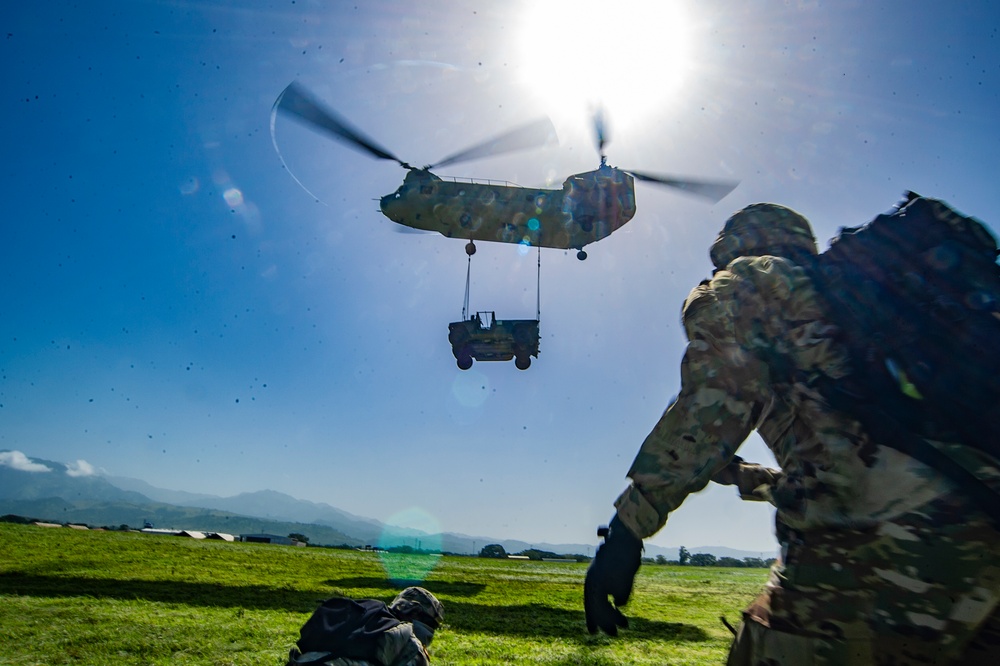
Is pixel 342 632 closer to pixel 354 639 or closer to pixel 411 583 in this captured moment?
pixel 354 639

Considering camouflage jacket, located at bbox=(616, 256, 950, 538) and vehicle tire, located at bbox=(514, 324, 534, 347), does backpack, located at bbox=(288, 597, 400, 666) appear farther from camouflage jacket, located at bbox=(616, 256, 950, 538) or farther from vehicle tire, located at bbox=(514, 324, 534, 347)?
vehicle tire, located at bbox=(514, 324, 534, 347)

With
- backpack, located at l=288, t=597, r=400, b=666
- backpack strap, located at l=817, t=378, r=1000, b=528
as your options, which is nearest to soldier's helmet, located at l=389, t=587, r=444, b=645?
backpack, located at l=288, t=597, r=400, b=666

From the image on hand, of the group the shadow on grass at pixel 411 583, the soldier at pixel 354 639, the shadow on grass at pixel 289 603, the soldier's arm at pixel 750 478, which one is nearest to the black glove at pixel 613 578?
the soldier's arm at pixel 750 478

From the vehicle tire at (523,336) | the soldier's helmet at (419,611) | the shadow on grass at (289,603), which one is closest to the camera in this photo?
the soldier's helmet at (419,611)

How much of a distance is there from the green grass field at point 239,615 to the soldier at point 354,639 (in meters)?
1.62

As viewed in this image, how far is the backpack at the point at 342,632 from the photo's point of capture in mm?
4254

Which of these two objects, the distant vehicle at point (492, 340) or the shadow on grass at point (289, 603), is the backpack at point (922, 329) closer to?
the shadow on grass at point (289, 603)

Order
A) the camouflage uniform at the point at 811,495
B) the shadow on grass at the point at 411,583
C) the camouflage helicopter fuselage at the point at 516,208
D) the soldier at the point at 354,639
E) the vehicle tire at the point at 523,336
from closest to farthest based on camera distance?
the camouflage uniform at the point at 811,495 → the soldier at the point at 354,639 → the shadow on grass at the point at 411,583 → the camouflage helicopter fuselage at the point at 516,208 → the vehicle tire at the point at 523,336

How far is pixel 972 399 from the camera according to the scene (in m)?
1.96

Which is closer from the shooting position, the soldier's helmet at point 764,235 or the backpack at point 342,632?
the soldier's helmet at point 764,235

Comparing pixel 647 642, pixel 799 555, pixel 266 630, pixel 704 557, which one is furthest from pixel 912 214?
pixel 704 557

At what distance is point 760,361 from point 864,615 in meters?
0.93

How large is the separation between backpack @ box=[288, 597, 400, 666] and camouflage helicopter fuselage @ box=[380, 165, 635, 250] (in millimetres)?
16456

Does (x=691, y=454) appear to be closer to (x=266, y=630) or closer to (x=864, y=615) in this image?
(x=864, y=615)
